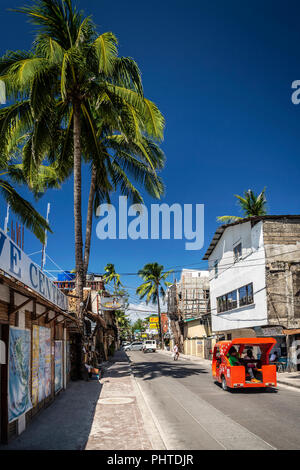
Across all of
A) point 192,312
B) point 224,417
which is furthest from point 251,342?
point 192,312

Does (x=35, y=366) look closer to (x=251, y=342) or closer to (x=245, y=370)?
(x=251, y=342)

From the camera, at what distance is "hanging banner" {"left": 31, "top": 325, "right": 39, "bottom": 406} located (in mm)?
9812

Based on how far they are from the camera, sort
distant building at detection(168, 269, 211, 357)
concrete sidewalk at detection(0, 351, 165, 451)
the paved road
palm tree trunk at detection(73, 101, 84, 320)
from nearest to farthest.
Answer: concrete sidewalk at detection(0, 351, 165, 451)
the paved road
palm tree trunk at detection(73, 101, 84, 320)
distant building at detection(168, 269, 211, 357)

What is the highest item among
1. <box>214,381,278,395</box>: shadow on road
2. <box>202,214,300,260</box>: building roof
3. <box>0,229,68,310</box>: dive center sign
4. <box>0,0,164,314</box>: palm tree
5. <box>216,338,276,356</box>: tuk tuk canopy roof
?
<box>0,0,164,314</box>: palm tree

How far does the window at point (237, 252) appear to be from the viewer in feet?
92.4

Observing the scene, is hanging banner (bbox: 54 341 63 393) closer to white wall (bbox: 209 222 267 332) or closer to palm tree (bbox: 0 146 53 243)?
palm tree (bbox: 0 146 53 243)

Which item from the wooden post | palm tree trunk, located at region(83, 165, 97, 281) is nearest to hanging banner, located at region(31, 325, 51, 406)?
the wooden post

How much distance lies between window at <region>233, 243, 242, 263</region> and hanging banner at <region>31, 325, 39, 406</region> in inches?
779

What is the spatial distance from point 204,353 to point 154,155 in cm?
2282

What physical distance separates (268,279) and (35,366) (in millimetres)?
16491

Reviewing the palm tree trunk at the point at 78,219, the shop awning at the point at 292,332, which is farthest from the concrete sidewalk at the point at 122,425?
the shop awning at the point at 292,332

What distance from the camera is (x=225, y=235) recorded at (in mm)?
31766

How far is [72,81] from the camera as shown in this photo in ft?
57.7
